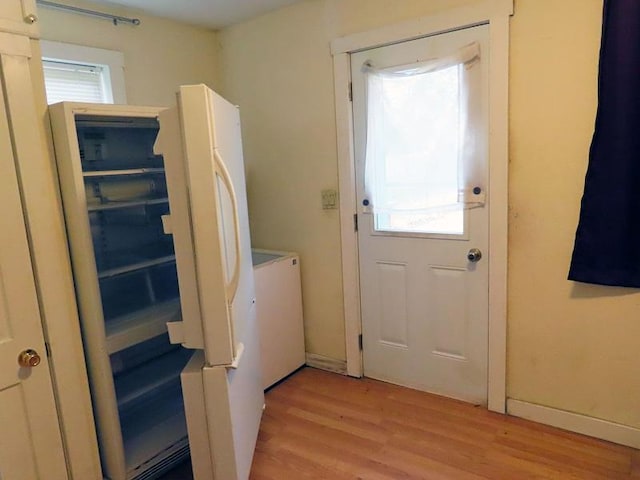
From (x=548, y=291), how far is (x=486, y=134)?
0.87 metres

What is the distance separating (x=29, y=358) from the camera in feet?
5.09

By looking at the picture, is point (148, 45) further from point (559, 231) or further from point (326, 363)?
point (559, 231)

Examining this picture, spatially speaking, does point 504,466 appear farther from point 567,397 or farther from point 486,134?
point 486,134

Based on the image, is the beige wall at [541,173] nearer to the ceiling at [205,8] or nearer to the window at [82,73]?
the ceiling at [205,8]

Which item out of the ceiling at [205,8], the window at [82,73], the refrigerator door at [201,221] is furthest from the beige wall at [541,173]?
the refrigerator door at [201,221]

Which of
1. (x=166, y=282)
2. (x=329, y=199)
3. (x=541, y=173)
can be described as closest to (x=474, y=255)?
(x=541, y=173)

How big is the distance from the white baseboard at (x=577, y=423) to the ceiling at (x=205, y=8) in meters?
2.80

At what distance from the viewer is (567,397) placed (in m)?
2.27

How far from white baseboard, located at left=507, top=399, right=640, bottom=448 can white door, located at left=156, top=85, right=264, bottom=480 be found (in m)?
1.55

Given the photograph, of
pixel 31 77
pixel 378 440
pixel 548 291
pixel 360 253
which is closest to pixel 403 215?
pixel 360 253

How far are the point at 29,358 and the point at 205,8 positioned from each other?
2291mm

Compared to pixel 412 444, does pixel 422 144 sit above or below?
above

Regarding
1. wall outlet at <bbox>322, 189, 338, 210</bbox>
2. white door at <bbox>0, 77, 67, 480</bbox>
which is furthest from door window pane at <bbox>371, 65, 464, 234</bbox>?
white door at <bbox>0, 77, 67, 480</bbox>

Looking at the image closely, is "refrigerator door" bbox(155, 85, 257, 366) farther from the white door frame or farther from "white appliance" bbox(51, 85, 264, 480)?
the white door frame
